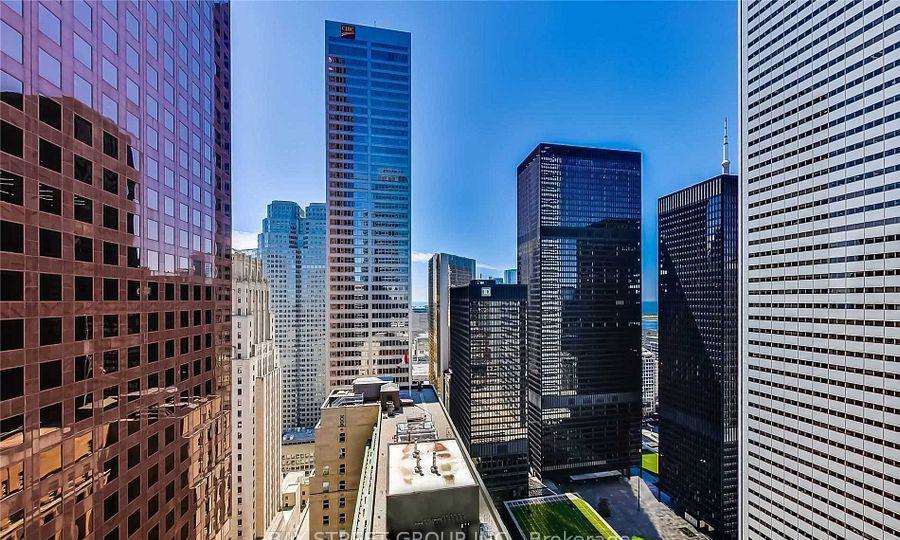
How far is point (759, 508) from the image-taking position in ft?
224

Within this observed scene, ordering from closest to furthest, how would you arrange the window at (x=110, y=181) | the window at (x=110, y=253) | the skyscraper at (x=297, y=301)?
the window at (x=110, y=253) → the window at (x=110, y=181) → the skyscraper at (x=297, y=301)

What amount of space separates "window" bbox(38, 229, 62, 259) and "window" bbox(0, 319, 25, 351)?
13.8ft

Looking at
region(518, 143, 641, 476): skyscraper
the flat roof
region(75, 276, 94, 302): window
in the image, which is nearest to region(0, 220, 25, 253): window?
region(75, 276, 94, 302): window

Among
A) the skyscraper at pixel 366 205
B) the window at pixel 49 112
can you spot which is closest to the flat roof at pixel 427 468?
the window at pixel 49 112

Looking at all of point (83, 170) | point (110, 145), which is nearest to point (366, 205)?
point (110, 145)

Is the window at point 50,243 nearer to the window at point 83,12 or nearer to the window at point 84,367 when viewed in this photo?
the window at point 84,367

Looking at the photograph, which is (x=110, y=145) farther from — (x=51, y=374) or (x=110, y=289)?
(x=51, y=374)

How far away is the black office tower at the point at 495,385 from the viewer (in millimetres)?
121375

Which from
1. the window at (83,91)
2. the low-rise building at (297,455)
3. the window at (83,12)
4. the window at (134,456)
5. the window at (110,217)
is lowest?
the low-rise building at (297,455)

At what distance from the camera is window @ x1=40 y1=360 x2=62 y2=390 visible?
21.6 m

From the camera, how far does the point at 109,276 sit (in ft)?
88.7

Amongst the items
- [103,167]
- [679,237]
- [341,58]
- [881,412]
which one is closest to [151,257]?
[103,167]

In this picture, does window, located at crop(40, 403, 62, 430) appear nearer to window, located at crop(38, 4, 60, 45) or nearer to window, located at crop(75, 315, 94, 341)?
window, located at crop(75, 315, 94, 341)

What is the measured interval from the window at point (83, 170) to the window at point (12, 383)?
1262 cm
